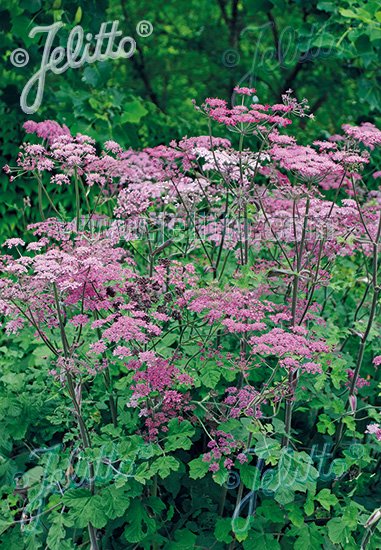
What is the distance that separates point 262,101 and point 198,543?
574cm

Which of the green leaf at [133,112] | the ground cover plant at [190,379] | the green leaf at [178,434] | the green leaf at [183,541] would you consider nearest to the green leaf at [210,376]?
the ground cover plant at [190,379]

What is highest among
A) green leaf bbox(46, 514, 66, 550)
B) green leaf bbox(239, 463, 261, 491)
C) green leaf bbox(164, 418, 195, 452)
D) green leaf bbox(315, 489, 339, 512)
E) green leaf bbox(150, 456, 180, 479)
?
green leaf bbox(164, 418, 195, 452)

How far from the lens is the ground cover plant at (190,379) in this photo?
9.43 feet

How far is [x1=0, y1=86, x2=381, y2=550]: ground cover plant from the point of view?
2.87 m

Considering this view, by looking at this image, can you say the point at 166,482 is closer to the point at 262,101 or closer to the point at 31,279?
the point at 31,279

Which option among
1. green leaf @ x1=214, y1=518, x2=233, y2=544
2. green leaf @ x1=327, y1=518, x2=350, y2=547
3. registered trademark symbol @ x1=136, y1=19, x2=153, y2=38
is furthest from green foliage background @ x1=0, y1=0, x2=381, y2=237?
green leaf @ x1=327, y1=518, x2=350, y2=547

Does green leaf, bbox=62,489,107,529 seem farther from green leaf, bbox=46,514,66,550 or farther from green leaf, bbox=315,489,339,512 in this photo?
green leaf, bbox=315,489,339,512

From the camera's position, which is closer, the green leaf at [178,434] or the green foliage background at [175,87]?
the green leaf at [178,434]

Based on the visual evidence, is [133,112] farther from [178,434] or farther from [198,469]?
[198,469]

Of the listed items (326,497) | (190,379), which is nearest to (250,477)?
(326,497)

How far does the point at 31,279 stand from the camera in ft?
9.55

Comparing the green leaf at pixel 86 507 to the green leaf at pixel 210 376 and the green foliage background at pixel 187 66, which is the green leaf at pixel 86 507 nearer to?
the green leaf at pixel 210 376

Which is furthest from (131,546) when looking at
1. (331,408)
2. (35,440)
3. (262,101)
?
(262,101)

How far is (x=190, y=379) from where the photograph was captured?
281 cm
